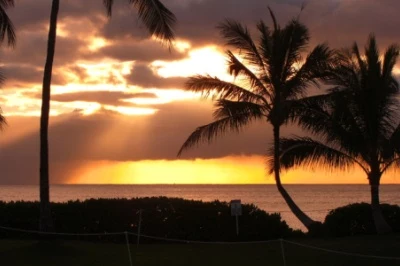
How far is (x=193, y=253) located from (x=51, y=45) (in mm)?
7782

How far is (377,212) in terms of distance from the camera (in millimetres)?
24828

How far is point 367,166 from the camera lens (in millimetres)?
25172

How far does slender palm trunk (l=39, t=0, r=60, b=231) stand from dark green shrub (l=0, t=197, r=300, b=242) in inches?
160

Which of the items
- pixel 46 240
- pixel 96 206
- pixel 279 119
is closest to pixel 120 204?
pixel 96 206

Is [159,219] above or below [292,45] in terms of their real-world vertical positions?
below

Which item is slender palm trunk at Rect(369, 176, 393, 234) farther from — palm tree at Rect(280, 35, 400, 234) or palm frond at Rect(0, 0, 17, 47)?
palm frond at Rect(0, 0, 17, 47)

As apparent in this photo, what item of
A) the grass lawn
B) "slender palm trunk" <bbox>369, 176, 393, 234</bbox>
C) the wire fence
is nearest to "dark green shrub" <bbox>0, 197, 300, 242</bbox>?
the wire fence

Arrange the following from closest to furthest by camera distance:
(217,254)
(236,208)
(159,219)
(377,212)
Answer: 1. (217,254)
2. (236,208)
3. (159,219)
4. (377,212)

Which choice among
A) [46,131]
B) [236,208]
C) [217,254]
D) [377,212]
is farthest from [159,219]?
[377,212]

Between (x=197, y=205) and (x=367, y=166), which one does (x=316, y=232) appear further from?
(x=197, y=205)

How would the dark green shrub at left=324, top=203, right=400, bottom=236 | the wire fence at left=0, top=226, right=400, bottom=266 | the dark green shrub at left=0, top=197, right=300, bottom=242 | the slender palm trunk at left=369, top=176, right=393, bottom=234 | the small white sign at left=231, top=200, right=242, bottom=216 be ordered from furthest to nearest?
the dark green shrub at left=324, top=203, right=400, bottom=236
the dark green shrub at left=0, top=197, right=300, bottom=242
the slender palm trunk at left=369, top=176, right=393, bottom=234
the small white sign at left=231, top=200, right=242, bottom=216
the wire fence at left=0, top=226, right=400, bottom=266

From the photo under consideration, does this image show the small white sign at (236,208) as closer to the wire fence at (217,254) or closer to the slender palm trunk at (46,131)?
the wire fence at (217,254)

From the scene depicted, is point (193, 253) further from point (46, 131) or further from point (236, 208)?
point (46, 131)

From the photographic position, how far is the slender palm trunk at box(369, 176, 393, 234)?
24453mm
